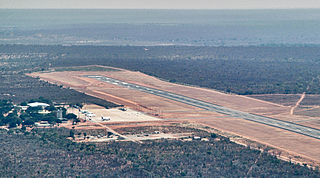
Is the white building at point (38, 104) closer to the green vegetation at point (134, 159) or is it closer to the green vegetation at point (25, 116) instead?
the green vegetation at point (25, 116)

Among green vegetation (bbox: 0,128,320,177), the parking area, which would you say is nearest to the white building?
the parking area

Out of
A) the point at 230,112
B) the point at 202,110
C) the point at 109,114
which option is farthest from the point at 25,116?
the point at 230,112

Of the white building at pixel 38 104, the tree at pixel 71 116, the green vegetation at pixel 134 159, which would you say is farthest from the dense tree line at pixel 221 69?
the green vegetation at pixel 134 159

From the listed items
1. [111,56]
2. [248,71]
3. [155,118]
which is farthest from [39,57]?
[155,118]

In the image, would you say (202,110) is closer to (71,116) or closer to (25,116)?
(71,116)

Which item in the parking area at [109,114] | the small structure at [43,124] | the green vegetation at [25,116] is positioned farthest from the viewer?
the parking area at [109,114]
